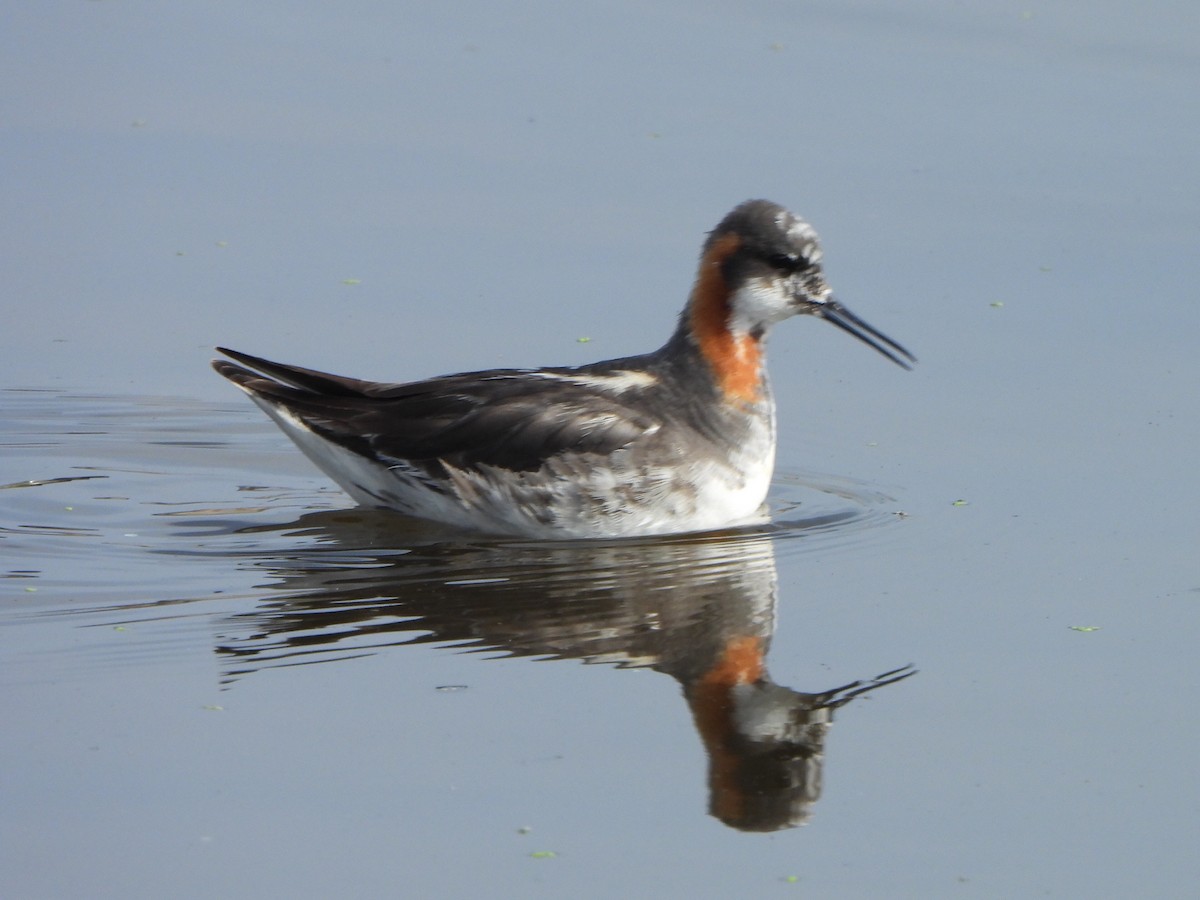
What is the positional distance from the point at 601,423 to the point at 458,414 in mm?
780

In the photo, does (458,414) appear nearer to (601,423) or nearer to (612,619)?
(601,423)

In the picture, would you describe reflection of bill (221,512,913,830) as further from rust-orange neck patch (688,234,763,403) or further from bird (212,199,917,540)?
rust-orange neck patch (688,234,763,403)

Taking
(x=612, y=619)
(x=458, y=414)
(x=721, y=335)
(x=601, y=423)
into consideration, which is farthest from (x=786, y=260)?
(x=612, y=619)

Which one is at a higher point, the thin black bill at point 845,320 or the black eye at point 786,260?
the black eye at point 786,260

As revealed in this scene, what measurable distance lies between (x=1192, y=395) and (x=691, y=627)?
3927 mm

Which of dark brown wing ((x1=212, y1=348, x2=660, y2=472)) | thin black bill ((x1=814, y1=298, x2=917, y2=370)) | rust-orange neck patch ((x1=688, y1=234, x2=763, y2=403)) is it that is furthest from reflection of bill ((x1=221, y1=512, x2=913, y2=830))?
thin black bill ((x1=814, y1=298, x2=917, y2=370))

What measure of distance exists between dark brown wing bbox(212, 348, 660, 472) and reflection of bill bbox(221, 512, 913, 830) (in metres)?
0.45

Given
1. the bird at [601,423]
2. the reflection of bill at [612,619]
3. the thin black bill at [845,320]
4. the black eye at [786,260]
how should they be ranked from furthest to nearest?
the thin black bill at [845,320] < the black eye at [786,260] < the bird at [601,423] < the reflection of bill at [612,619]

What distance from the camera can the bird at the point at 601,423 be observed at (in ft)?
33.6

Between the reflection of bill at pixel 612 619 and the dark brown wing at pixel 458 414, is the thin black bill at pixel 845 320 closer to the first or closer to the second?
the dark brown wing at pixel 458 414

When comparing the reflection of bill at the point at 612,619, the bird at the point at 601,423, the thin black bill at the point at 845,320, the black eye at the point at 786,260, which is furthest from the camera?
the thin black bill at the point at 845,320

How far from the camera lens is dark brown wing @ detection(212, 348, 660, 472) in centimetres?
1030

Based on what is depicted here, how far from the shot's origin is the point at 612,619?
8.92 m

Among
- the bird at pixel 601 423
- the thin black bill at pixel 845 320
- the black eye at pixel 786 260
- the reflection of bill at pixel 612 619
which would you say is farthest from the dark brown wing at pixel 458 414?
the thin black bill at pixel 845 320
